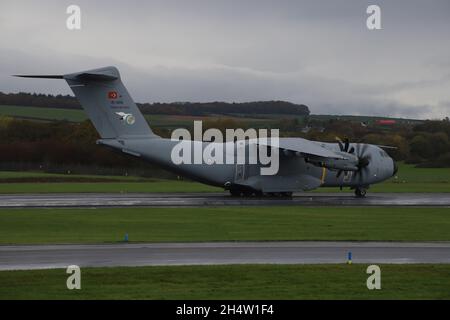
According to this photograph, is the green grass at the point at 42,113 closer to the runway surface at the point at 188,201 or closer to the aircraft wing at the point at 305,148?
the runway surface at the point at 188,201

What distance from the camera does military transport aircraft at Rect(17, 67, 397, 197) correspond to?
47562 mm

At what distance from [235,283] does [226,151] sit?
3120 centimetres

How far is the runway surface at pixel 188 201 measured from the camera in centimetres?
4372

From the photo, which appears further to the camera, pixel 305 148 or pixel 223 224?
pixel 305 148

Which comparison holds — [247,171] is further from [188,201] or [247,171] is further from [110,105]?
[110,105]

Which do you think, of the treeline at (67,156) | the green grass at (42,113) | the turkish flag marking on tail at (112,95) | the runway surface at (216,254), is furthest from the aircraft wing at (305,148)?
the green grass at (42,113)

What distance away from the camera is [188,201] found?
46.1m

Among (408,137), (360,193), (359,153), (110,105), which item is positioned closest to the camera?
(110,105)

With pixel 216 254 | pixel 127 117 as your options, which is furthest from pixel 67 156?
pixel 216 254

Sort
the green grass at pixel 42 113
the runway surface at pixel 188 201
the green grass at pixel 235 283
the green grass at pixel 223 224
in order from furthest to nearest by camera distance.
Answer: the green grass at pixel 42 113, the runway surface at pixel 188 201, the green grass at pixel 223 224, the green grass at pixel 235 283

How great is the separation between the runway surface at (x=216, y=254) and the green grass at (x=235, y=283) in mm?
1329

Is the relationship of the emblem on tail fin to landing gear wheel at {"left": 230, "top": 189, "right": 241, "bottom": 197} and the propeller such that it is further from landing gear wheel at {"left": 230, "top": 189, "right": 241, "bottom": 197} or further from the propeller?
the propeller

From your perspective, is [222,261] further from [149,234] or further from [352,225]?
[352,225]

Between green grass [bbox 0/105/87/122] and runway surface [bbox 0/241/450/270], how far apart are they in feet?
278
